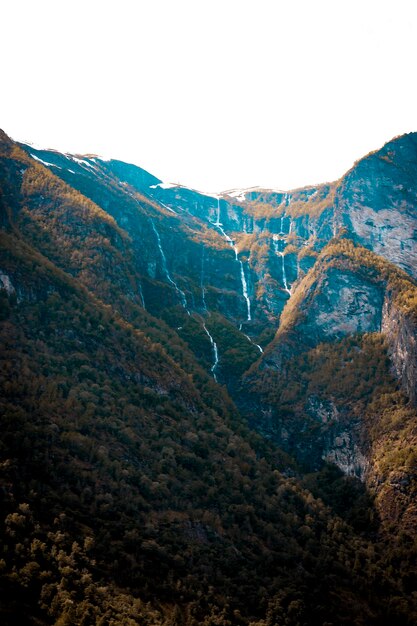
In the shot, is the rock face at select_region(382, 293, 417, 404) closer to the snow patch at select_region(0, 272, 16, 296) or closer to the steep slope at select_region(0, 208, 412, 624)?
the steep slope at select_region(0, 208, 412, 624)

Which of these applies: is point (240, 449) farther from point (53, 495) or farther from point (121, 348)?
point (53, 495)

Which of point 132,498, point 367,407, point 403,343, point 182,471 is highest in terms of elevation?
point 403,343

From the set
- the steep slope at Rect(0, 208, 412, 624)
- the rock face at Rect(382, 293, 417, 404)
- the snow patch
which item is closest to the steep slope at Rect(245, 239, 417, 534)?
the rock face at Rect(382, 293, 417, 404)

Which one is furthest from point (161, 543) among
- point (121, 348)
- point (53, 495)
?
point (121, 348)

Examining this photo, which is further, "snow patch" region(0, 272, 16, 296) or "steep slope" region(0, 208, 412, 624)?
"snow patch" region(0, 272, 16, 296)

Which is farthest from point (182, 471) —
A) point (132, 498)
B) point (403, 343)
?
point (403, 343)

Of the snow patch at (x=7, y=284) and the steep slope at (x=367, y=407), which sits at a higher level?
the snow patch at (x=7, y=284)

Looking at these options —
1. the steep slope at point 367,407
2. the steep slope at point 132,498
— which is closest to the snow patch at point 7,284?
the steep slope at point 132,498

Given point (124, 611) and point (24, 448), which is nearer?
point (124, 611)

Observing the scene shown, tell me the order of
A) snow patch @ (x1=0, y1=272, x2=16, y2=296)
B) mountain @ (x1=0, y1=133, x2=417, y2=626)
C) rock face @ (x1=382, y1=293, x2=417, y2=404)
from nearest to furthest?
mountain @ (x1=0, y1=133, x2=417, y2=626)
snow patch @ (x1=0, y1=272, x2=16, y2=296)
rock face @ (x1=382, y1=293, x2=417, y2=404)

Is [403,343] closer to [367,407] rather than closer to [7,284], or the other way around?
[367,407]

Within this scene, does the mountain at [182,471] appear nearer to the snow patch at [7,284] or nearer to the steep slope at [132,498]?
the steep slope at [132,498]
